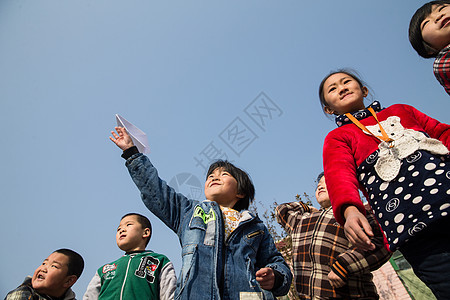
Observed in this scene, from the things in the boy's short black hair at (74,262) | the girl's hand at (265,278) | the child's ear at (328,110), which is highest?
the boy's short black hair at (74,262)

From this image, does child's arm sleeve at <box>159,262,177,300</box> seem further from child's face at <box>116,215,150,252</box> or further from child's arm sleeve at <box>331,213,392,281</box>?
child's arm sleeve at <box>331,213,392,281</box>

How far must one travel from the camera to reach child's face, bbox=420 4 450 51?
1579 mm

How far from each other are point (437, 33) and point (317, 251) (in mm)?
1740

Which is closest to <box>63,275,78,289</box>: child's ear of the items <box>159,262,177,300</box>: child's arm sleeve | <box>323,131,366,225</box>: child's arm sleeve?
<box>159,262,177,300</box>: child's arm sleeve

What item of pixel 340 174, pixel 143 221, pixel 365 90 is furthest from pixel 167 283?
pixel 365 90

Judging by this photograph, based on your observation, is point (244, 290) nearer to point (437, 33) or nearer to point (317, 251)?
point (317, 251)

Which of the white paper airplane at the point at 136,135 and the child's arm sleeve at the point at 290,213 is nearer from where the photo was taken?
the white paper airplane at the point at 136,135

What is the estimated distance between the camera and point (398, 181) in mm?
1285

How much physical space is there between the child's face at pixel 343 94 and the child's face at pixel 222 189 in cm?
103

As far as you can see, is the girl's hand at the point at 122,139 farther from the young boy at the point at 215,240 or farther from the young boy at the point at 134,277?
the young boy at the point at 134,277

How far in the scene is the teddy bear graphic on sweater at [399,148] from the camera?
1.32 m

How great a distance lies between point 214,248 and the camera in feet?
5.80

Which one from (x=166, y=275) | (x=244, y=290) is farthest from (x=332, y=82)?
(x=166, y=275)

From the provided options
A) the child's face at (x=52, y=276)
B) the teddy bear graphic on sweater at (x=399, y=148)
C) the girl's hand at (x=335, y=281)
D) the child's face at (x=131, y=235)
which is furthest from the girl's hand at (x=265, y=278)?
the child's face at (x=52, y=276)
